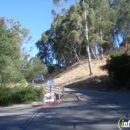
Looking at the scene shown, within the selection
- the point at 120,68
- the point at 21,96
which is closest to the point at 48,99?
the point at 21,96

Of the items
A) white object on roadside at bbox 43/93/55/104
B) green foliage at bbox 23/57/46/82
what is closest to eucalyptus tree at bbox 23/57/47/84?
green foliage at bbox 23/57/46/82

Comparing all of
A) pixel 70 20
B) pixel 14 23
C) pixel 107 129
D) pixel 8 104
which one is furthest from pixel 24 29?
pixel 107 129

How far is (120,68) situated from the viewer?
3534cm

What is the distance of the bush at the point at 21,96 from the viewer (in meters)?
29.0

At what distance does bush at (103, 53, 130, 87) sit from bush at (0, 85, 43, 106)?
11.6 m

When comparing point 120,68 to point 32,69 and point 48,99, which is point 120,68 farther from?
point 32,69

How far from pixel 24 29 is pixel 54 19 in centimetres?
803

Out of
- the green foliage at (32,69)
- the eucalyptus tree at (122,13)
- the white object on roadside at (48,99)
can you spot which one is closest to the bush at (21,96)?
the white object on roadside at (48,99)

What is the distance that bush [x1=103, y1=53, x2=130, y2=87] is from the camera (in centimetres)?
3510

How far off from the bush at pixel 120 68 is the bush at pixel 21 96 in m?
11.6

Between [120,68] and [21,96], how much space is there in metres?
13.9

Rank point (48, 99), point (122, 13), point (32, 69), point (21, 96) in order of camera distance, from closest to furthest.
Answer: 1. point (48, 99)
2. point (21, 96)
3. point (122, 13)
4. point (32, 69)

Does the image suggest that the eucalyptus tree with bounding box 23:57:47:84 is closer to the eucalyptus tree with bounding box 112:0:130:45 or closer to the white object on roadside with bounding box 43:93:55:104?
the eucalyptus tree with bounding box 112:0:130:45

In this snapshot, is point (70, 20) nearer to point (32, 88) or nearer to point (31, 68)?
point (32, 88)
